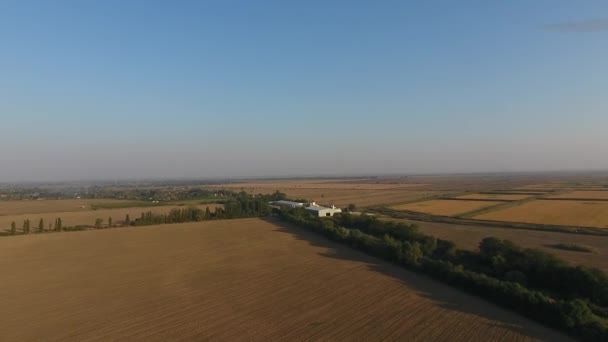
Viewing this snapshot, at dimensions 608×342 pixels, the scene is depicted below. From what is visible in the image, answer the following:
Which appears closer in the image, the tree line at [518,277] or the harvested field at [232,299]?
the harvested field at [232,299]

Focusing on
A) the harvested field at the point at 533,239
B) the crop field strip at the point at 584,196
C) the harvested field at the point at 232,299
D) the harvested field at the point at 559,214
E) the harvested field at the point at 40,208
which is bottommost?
the harvested field at the point at 40,208

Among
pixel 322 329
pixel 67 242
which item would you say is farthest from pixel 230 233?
pixel 322 329

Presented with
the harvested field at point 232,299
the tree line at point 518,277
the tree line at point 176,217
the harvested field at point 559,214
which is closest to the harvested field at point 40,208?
the tree line at point 176,217

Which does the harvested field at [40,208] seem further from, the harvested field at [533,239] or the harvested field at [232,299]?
the harvested field at [533,239]

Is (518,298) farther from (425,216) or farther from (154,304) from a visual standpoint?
(425,216)

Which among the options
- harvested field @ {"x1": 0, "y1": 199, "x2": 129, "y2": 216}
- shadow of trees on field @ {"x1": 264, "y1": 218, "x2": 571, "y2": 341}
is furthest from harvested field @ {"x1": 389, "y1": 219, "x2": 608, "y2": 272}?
harvested field @ {"x1": 0, "y1": 199, "x2": 129, "y2": 216}

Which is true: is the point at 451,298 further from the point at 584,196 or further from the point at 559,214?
the point at 584,196

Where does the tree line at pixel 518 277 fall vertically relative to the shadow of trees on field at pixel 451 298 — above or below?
above
